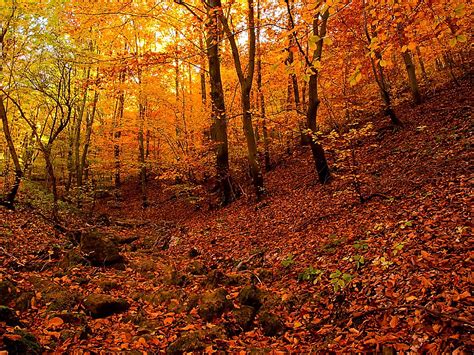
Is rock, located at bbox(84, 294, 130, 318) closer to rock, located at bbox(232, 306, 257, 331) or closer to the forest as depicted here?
the forest

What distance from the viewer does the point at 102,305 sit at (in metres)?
4.96

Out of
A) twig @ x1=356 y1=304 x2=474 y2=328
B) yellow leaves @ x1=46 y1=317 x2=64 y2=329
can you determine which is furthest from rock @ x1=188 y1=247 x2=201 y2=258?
twig @ x1=356 y1=304 x2=474 y2=328

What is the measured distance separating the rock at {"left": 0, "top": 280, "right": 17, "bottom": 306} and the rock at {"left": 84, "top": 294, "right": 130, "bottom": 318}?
3.35 ft

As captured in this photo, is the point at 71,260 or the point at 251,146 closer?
the point at 71,260

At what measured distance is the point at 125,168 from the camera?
63.6ft

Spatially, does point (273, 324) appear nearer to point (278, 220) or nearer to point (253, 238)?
point (253, 238)

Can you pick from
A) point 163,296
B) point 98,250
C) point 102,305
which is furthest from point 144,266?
point 102,305

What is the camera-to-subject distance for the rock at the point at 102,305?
4.89m

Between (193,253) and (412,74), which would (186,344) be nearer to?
(193,253)

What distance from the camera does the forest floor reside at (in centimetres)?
369


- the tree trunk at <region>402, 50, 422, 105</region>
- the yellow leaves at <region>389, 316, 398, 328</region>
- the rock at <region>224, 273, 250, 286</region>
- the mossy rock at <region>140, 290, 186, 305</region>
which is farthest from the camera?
the tree trunk at <region>402, 50, 422, 105</region>

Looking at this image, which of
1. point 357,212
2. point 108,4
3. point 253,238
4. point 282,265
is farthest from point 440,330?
point 108,4

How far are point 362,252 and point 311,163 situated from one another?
30.4ft

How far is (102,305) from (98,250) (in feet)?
9.55
